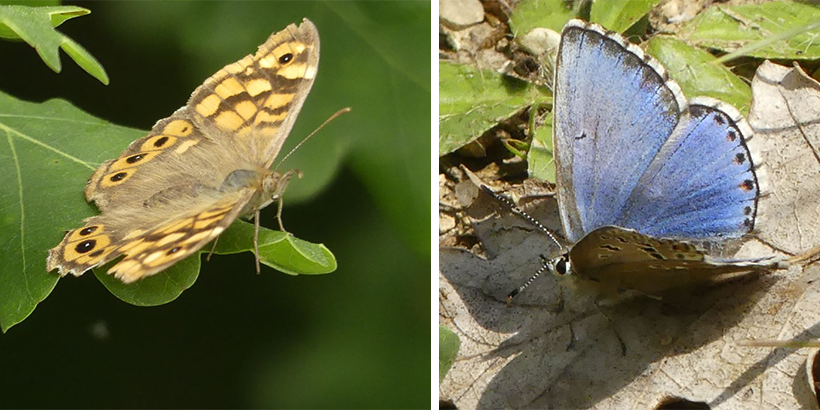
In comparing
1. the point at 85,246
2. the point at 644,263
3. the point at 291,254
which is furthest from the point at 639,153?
the point at 85,246

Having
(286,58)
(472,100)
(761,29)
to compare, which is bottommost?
(472,100)

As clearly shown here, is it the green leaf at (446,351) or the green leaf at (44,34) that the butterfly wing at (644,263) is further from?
the green leaf at (44,34)

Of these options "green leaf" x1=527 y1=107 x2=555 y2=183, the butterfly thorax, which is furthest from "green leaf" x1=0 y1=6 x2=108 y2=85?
"green leaf" x1=527 y1=107 x2=555 y2=183

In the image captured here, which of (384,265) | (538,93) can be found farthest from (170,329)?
(538,93)

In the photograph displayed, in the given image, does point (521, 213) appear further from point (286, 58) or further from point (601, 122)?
point (286, 58)

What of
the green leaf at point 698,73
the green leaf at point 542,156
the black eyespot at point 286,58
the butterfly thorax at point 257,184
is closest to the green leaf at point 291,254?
the butterfly thorax at point 257,184

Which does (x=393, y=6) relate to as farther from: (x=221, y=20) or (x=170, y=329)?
(x=170, y=329)

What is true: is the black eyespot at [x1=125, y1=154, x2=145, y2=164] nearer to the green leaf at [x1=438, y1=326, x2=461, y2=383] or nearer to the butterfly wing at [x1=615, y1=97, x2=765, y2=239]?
the green leaf at [x1=438, y1=326, x2=461, y2=383]
